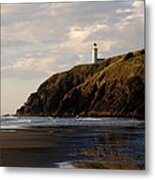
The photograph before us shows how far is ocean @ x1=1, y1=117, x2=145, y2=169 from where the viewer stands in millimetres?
2410

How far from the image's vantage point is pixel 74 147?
2473mm

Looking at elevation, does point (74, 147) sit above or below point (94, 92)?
below

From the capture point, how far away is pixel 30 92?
8.30 ft

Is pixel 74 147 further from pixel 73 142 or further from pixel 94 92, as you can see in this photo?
pixel 94 92

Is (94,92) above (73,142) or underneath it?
above

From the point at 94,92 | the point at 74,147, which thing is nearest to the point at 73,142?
the point at 74,147

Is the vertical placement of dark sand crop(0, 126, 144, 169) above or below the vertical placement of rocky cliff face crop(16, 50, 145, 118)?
below

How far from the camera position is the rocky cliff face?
2.43 m

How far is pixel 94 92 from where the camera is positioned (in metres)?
2.50

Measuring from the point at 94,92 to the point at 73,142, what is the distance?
9.5 inches

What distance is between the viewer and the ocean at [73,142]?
7.91ft

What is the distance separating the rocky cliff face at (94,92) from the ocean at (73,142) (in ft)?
0.12

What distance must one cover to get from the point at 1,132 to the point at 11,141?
0.06 m

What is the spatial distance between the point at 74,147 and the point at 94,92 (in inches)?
10.2
